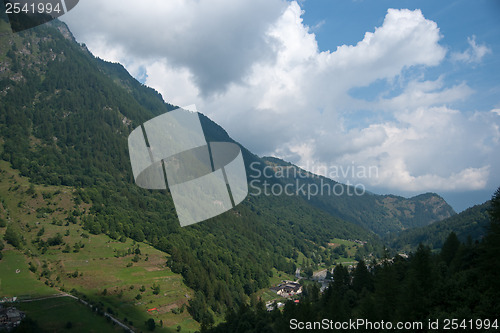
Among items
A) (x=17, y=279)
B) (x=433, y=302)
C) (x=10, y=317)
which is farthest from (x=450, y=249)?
(x=17, y=279)

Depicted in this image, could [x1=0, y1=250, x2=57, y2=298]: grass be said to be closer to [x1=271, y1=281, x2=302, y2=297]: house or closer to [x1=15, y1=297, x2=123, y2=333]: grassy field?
[x1=15, y1=297, x2=123, y2=333]: grassy field

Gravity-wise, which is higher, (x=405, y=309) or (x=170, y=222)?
(x=170, y=222)

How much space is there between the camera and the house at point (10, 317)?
169 feet

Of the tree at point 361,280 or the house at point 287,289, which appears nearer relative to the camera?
the tree at point 361,280

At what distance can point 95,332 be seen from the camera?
6031cm

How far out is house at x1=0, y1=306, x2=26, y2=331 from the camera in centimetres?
5147

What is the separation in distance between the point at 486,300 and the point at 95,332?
65.0m

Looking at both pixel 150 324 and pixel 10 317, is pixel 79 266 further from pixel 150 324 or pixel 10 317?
pixel 10 317

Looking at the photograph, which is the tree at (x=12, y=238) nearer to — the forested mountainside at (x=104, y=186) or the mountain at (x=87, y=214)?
the mountain at (x=87, y=214)

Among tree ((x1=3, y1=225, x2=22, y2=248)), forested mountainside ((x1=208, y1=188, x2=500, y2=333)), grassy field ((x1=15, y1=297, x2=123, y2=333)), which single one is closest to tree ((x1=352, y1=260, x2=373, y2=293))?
forested mountainside ((x1=208, y1=188, x2=500, y2=333))

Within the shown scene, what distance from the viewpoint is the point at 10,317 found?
54.6 metres

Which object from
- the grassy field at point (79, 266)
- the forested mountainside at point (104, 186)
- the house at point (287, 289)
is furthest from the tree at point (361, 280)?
the house at point (287, 289)

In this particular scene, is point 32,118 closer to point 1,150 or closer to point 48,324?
point 1,150

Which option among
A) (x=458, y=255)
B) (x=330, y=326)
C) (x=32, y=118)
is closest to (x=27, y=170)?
(x=32, y=118)
